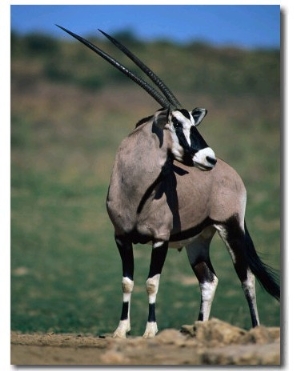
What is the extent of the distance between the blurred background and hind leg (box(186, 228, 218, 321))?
1.82 metres

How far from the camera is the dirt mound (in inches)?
301

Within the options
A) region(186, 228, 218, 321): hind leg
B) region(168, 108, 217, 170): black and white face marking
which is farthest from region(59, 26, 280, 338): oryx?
region(186, 228, 218, 321): hind leg

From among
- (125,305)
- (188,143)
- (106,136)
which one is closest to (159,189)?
(188,143)

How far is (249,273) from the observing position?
8.77 metres

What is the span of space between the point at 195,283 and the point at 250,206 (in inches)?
93.9

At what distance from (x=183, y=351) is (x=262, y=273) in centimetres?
133

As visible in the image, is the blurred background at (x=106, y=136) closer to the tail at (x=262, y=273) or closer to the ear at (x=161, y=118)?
the ear at (x=161, y=118)

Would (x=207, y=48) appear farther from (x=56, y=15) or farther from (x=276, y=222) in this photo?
(x=276, y=222)

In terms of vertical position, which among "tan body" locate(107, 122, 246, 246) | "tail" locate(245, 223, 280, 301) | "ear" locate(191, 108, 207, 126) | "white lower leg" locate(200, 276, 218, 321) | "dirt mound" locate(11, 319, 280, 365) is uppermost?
"ear" locate(191, 108, 207, 126)

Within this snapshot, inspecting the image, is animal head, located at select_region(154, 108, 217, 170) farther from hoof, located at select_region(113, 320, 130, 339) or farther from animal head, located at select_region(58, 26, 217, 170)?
hoof, located at select_region(113, 320, 130, 339)

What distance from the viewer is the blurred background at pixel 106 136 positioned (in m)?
9.80

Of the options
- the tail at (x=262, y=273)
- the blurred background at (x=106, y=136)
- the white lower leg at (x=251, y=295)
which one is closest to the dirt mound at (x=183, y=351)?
the white lower leg at (x=251, y=295)

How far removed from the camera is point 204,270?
29.0 feet

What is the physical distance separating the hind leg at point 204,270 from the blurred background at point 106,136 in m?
1.82
